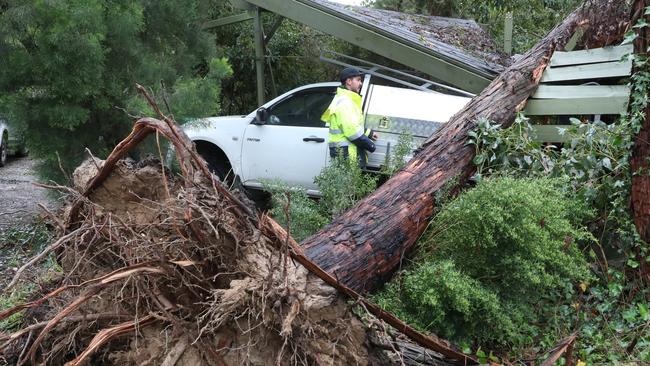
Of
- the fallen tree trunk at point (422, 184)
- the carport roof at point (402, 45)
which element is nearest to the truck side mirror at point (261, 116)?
the carport roof at point (402, 45)

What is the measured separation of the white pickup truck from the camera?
8070mm

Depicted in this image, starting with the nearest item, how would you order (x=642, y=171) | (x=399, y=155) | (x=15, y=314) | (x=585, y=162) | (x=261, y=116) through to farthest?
(x=15, y=314) → (x=642, y=171) → (x=585, y=162) → (x=399, y=155) → (x=261, y=116)

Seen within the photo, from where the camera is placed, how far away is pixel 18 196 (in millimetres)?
10758

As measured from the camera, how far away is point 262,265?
365 cm

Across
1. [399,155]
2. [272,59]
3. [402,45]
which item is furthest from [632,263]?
[272,59]

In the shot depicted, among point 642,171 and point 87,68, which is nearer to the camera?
point 642,171

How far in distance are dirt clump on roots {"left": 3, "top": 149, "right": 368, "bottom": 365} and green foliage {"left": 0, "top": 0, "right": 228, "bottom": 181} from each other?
3301 mm

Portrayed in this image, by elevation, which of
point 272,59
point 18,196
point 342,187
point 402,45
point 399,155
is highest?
point 402,45

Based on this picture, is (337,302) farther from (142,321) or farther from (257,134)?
(257,134)

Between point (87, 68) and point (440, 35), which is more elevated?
point (440, 35)

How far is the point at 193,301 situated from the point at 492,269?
230 centimetres

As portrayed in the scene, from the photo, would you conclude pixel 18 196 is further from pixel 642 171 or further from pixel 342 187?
pixel 642 171

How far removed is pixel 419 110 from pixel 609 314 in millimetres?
3526

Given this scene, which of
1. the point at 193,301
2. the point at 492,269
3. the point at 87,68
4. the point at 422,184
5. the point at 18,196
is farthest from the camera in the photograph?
the point at 18,196
